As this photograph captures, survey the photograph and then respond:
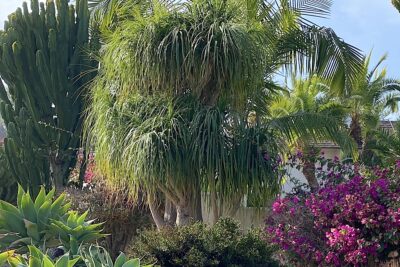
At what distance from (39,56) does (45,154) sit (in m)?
2.10

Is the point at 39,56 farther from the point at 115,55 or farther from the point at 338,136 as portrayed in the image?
the point at 338,136

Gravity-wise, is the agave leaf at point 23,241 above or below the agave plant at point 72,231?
below

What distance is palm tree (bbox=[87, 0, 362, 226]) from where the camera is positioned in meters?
10.1

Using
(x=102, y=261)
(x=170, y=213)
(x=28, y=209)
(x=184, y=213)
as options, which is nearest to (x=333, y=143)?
(x=170, y=213)

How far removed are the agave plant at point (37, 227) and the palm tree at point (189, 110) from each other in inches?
122

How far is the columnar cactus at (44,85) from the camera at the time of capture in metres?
13.6

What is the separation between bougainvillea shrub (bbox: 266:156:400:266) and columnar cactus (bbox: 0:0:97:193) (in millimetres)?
6098

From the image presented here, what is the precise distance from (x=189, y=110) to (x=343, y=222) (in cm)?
315

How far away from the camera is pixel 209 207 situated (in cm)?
1073

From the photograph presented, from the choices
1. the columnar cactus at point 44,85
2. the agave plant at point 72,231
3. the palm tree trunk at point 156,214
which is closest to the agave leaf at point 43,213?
the agave plant at point 72,231

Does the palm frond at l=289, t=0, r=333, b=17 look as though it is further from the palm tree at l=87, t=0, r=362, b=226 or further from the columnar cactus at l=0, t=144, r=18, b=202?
the columnar cactus at l=0, t=144, r=18, b=202

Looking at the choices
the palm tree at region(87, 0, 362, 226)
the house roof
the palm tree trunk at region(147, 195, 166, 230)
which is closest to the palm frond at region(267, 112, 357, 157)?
the palm tree at region(87, 0, 362, 226)

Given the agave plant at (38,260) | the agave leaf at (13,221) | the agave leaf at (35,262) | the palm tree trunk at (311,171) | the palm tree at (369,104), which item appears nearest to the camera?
the agave plant at (38,260)

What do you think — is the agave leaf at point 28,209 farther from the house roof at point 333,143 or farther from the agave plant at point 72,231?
the house roof at point 333,143
